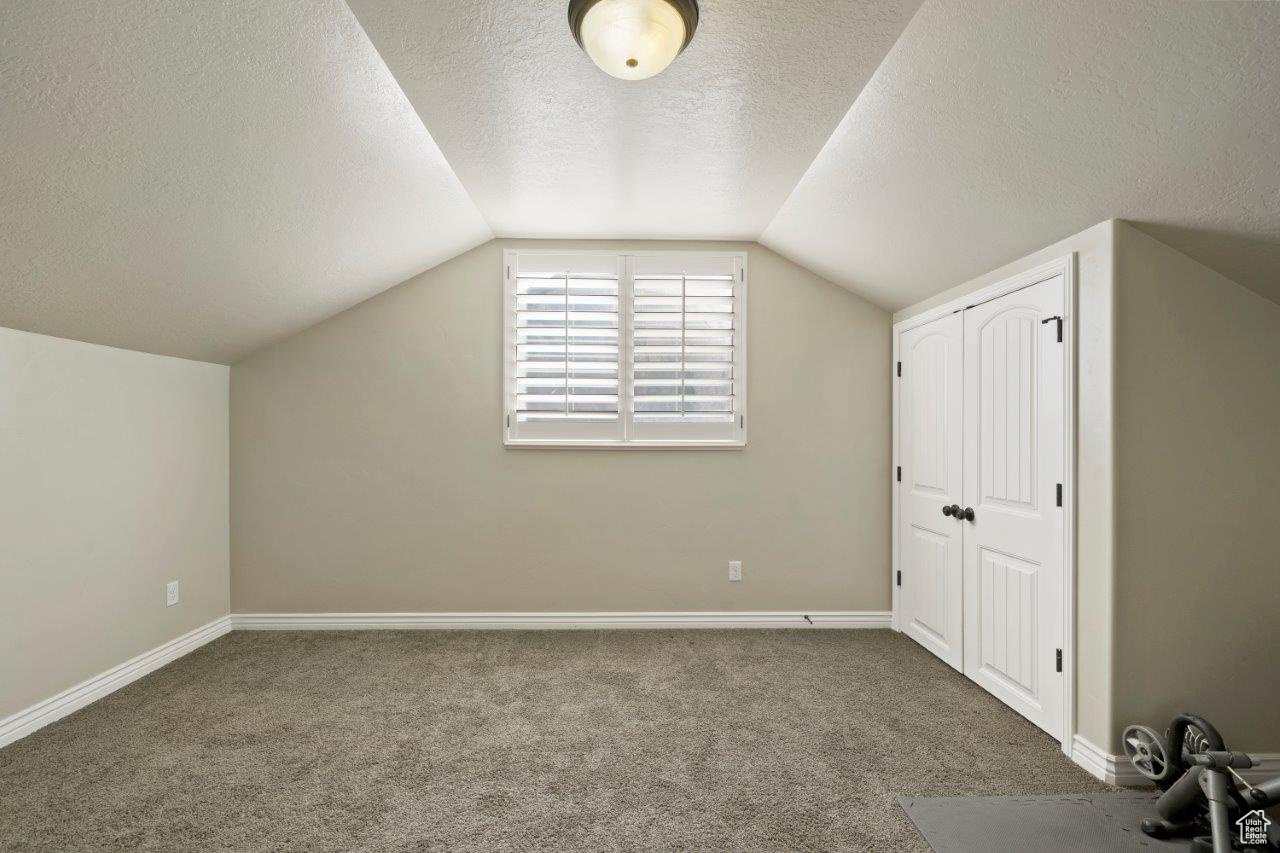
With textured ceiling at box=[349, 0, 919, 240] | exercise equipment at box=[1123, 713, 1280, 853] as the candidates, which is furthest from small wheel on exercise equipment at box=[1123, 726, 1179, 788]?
textured ceiling at box=[349, 0, 919, 240]

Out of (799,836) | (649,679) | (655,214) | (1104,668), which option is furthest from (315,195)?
(1104,668)

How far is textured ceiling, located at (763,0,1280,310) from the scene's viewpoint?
155cm

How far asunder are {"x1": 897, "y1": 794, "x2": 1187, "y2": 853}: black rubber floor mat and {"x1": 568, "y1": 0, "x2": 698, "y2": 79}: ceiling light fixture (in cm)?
251

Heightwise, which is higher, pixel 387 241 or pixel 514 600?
pixel 387 241

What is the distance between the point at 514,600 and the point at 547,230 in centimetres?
236

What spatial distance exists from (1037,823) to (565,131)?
3034 mm

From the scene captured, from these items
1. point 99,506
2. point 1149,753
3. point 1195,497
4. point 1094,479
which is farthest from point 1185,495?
point 99,506

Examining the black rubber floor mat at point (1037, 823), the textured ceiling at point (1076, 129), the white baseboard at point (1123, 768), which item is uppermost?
the textured ceiling at point (1076, 129)

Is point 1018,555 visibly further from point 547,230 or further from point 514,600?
point 547,230

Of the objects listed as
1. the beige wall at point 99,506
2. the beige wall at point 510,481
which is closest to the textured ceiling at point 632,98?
the beige wall at point 510,481

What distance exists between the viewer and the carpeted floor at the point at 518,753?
6.32ft

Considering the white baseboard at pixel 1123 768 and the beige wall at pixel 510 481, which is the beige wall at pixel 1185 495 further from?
the beige wall at pixel 510 481

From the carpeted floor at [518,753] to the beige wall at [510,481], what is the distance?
0.50 metres

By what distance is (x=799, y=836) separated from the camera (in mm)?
1901
